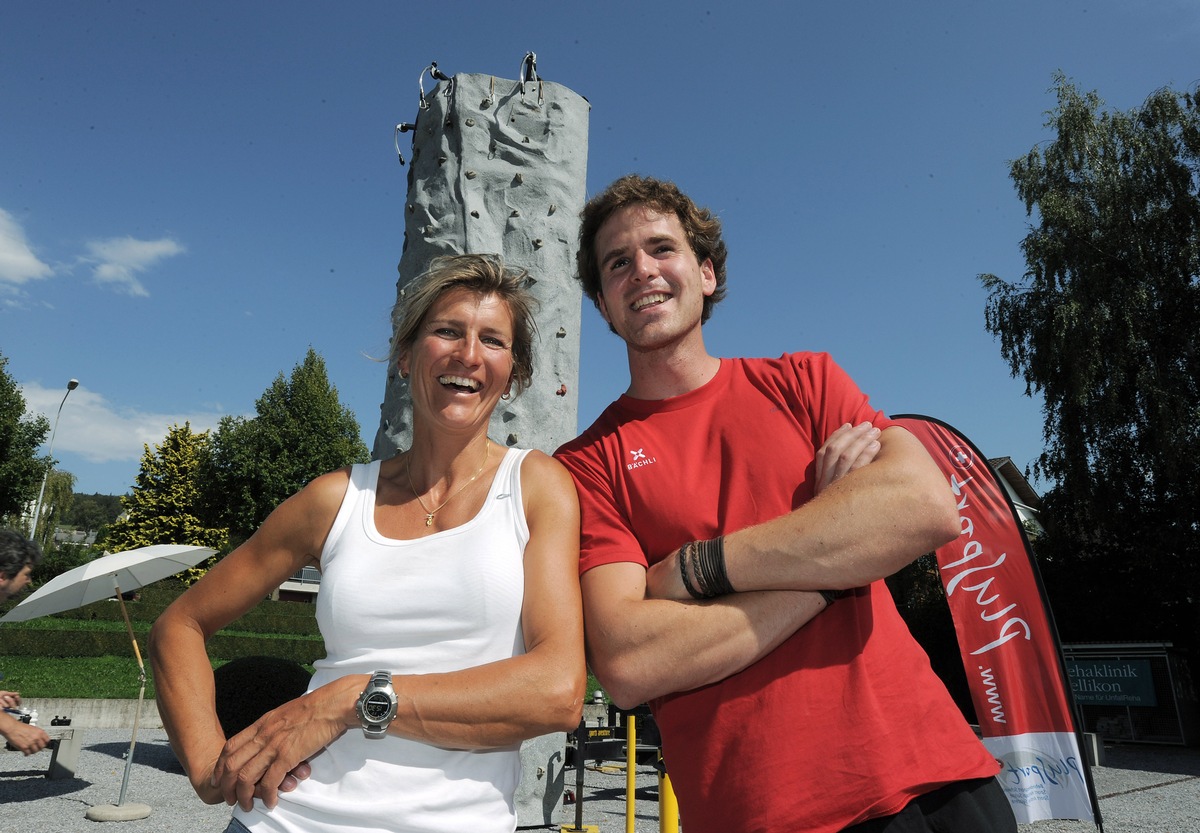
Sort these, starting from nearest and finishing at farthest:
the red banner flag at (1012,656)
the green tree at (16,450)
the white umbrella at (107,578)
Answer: the red banner flag at (1012,656) < the white umbrella at (107,578) < the green tree at (16,450)

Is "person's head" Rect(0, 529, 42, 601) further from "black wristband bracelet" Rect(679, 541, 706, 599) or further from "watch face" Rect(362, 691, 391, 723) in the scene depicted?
"black wristband bracelet" Rect(679, 541, 706, 599)

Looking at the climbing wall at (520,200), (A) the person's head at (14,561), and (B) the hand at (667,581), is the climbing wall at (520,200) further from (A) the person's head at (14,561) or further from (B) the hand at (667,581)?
(A) the person's head at (14,561)

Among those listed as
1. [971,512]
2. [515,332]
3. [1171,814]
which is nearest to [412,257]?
[515,332]

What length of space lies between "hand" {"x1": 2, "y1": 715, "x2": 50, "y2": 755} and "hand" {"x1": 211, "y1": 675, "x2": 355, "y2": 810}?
5.81 metres

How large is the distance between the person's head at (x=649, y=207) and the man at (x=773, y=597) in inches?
12.6

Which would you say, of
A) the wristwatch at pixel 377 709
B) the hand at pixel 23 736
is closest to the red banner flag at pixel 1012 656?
the wristwatch at pixel 377 709

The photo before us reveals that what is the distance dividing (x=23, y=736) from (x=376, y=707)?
6261mm

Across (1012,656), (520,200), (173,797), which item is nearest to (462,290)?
(520,200)

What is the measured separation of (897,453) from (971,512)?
6111mm

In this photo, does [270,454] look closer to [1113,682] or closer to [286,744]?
[1113,682]

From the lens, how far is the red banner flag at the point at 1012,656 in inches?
267

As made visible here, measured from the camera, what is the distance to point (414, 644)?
1674mm

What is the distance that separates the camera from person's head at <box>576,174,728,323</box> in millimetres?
2250

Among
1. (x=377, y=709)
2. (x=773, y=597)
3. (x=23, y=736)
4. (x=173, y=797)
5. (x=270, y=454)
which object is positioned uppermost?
(x=270, y=454)
